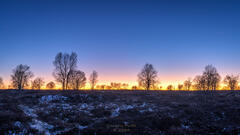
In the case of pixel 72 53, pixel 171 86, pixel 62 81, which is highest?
pixel 72 53

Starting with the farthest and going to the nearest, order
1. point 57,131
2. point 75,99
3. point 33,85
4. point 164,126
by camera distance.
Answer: point 33,85
point 75,99
point 164,126
point 57,131

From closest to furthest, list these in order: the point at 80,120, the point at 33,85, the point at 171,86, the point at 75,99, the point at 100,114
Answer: the point at 80,120
the point at 100,114
the point at 75,99
the point at 33,85
the point at 171,86

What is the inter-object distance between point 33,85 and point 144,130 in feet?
315

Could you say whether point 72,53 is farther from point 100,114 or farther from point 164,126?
point 164,126

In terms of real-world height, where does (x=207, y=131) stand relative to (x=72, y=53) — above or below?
below

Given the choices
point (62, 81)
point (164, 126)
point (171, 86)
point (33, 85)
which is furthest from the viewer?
point (171, 86)

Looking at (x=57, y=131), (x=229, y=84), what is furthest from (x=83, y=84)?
(x=229, y=84)

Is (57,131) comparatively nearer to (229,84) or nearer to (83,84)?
(83,84)

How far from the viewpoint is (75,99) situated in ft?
91.1

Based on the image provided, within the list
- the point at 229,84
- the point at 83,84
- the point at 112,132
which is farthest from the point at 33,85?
the point at 229,84

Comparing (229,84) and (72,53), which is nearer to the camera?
(72,53)

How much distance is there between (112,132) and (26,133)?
6.08 meters

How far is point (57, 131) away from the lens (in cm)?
1014

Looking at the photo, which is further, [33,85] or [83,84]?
[33,85]
